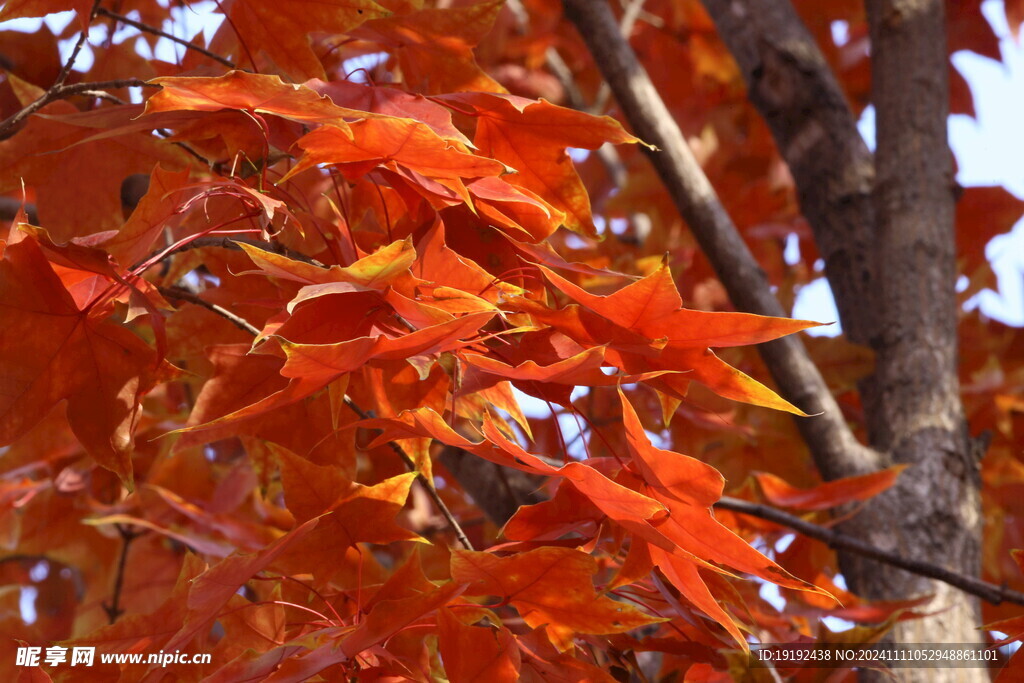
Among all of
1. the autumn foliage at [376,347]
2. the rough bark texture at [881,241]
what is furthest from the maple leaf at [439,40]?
the rough bark texture at [881,241]

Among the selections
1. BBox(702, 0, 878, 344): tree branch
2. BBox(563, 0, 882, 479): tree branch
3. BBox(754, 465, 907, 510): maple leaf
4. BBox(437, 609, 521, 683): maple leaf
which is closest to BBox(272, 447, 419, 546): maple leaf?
BBox(437, 609, 521, 683): maple leaf

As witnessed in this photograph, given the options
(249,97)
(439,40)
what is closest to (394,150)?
(249,97)

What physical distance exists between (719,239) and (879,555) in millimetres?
523

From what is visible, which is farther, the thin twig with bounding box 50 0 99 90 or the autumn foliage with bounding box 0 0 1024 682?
the thin twig with bounding box 50 0 99 90

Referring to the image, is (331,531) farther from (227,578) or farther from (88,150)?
(88,150)

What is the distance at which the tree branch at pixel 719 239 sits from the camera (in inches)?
44.1

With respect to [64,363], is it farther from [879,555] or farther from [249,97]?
[879,555]

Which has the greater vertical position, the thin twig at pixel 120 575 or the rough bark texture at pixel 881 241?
the rough bark texture at pixel 881 241

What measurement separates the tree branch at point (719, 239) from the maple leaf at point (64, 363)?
0.80 metres

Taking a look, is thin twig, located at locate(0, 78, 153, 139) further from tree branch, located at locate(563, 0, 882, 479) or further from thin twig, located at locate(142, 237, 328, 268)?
tree branch, located at locate(563, 0, 882, 479)

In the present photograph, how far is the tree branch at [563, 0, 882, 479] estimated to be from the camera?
112 centimetres

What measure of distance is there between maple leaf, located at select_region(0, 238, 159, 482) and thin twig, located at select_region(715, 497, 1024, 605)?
0.55 meters

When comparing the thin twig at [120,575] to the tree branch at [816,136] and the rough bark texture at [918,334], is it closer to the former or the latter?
the rough bark texture at [918,334]

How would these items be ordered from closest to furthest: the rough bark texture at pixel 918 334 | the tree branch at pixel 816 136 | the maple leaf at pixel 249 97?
the maple leaf at pixel 249 97, the rough bark texture at pixel 918 334, the tree branch at pixel 816 136
